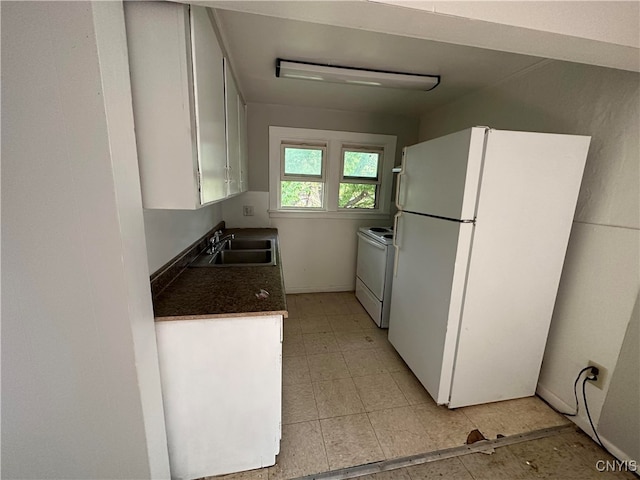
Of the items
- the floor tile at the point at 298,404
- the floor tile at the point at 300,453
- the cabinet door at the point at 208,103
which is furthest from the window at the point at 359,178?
the floor tile at the point at 300,453

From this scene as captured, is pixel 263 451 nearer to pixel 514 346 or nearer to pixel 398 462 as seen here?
pixel 398 462

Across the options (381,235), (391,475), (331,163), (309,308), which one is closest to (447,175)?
(381,235)

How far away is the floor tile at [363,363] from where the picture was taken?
6.56 ft

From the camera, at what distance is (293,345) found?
2.29 m

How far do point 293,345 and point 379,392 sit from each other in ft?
2.71

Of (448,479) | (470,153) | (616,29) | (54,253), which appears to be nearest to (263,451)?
(448,479)

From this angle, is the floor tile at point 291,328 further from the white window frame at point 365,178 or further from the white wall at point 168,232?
the white window frame at point 365,178

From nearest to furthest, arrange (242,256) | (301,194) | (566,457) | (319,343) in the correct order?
1. (566,457)
2. (242,256)
3. (319,343)
4. (301,194)

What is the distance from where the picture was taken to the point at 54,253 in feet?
2.30

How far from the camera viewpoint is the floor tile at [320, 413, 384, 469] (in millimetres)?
1337

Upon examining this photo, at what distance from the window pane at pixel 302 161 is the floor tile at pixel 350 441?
2536mm

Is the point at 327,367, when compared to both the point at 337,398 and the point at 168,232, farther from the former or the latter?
the point at 168,232

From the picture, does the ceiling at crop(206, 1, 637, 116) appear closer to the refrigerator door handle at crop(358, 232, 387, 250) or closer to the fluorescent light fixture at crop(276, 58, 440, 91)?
the fluorescent light fixture at crop(276, 58, 440, 91)

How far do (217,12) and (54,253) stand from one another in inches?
55.9
